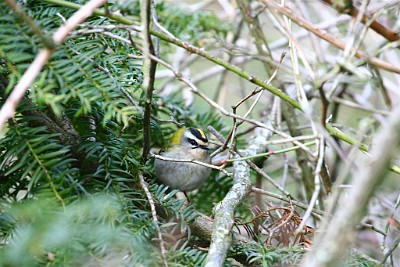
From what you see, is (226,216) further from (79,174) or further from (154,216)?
(79,174)

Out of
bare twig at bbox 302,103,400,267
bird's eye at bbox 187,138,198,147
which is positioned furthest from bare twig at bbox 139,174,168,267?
bird's eye at bbox 187,138,198,147

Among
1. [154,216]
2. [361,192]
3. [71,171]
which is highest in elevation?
[361,192]

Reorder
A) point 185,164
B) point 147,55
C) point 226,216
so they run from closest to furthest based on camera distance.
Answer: point 147,55
point 226,216
point 185,164

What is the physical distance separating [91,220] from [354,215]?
62cm

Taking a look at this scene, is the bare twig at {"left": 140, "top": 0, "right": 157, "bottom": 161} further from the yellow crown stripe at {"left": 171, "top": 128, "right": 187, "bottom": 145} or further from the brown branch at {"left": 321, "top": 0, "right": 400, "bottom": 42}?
the yellow crown stripe at {"left": 171, "top": 128, "right": 187, "bottom": 145}

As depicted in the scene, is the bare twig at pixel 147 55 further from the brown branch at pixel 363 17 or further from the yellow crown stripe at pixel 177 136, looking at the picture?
the yellow crown stripe at pixel 177 136

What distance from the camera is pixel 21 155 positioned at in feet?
4.55

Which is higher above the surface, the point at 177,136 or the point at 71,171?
the point at 71,171

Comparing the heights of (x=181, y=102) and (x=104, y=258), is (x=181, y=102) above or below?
above

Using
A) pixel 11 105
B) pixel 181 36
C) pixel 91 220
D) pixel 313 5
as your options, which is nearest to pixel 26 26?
pixel 11 105

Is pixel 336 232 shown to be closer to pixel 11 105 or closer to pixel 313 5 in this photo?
pixel 11 105

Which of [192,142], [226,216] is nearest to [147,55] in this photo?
[226,216]

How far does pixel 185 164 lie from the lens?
3350mm

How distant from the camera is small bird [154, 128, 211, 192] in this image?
9.46 feet
